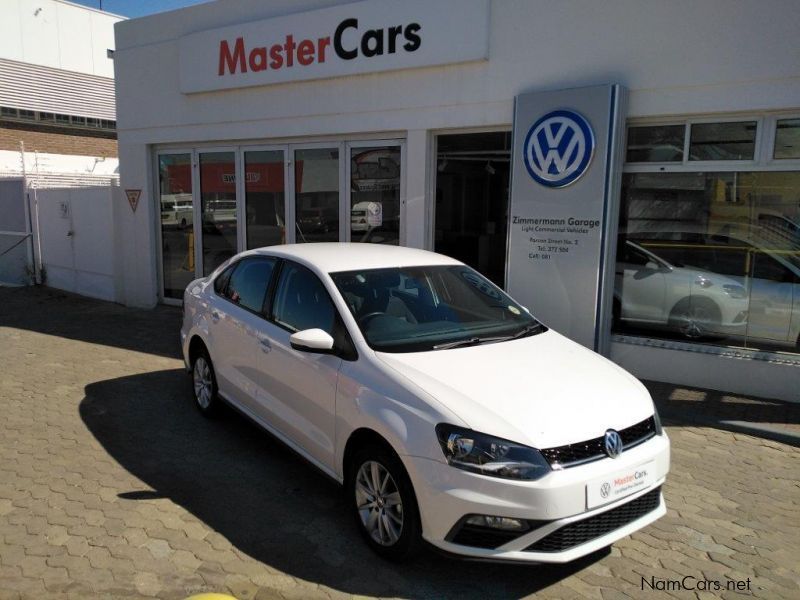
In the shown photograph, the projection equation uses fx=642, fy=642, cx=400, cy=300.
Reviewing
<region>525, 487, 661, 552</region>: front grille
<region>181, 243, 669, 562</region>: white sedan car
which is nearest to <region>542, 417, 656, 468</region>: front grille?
<region>181, 243, 669, 562</region>: white sedan car

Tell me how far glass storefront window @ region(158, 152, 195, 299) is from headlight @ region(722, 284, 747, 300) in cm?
834

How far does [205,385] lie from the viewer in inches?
228

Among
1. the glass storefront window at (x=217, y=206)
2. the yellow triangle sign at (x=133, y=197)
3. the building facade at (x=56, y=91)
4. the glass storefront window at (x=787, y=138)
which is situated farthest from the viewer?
the building facade at (x=56, y=91)

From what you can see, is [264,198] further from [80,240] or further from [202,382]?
[202,382]

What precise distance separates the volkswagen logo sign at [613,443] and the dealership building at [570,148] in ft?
12.6

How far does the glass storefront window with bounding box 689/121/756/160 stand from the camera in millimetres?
6387

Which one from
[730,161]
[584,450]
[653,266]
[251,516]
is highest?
[730,161]

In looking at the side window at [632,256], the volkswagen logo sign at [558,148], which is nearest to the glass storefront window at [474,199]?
the volkswagen logo sign at [558,148]

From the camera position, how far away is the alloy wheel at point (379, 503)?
345 cm

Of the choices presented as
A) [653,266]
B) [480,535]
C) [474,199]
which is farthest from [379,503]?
[474,199]

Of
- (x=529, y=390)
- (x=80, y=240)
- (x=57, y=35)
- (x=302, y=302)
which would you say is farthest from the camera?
(x=57, y=35)

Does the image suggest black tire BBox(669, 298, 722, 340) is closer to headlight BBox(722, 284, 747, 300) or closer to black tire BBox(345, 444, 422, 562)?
headlight BBox(722, 284, 747, 300)

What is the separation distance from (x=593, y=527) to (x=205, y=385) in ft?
12.4

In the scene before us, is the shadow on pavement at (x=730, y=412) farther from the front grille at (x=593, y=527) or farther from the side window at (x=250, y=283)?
the side window at (x=250, y=283)
